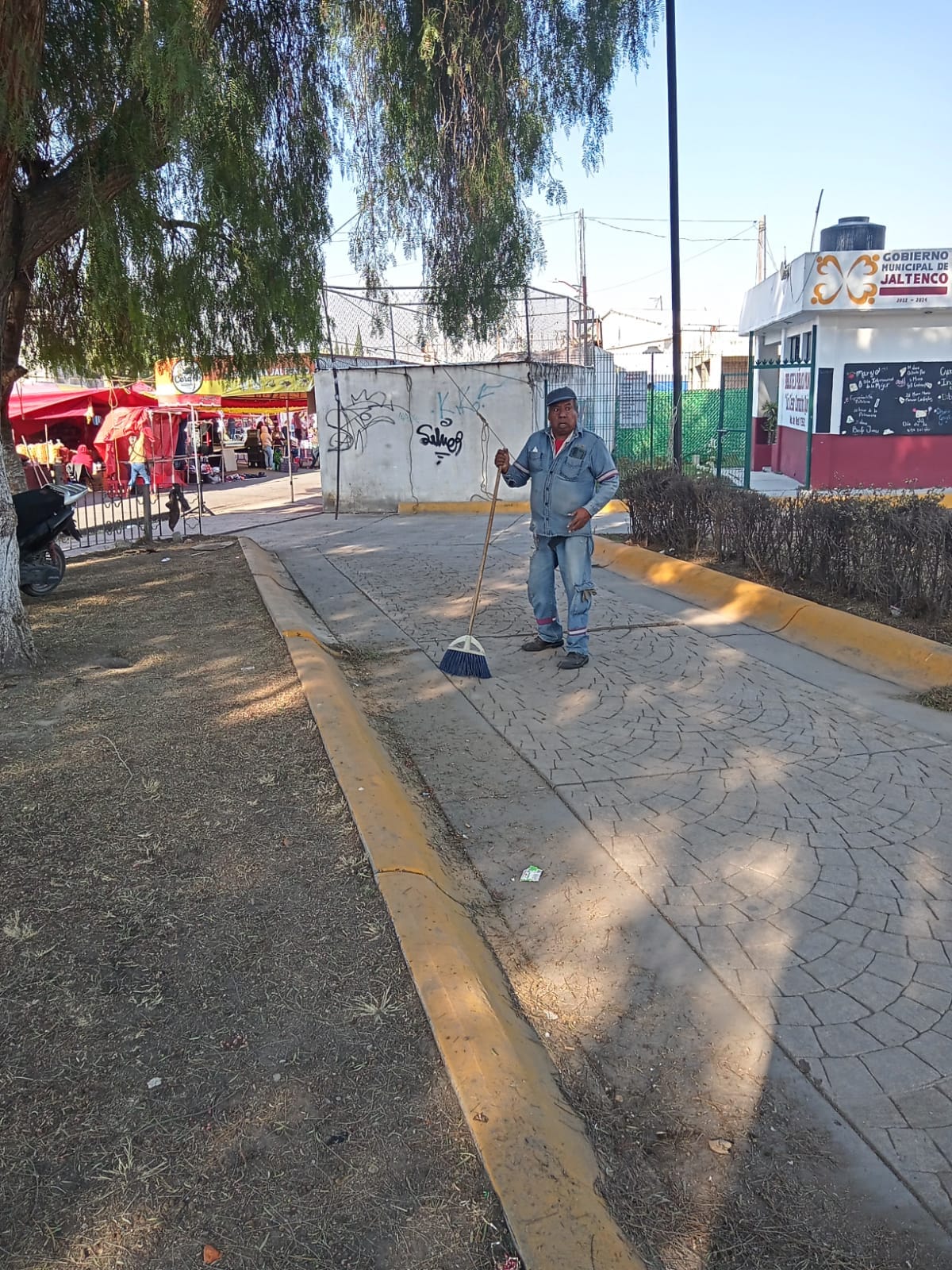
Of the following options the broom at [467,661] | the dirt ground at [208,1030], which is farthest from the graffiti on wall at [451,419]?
the dirt ground at [208,1030]

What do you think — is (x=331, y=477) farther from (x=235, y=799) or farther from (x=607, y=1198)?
(x=607, y=1198)

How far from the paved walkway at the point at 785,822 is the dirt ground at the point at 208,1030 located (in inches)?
45.7

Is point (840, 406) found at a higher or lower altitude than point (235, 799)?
higher

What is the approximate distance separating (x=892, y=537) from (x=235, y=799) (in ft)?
17.6

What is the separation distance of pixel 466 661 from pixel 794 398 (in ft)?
44.1

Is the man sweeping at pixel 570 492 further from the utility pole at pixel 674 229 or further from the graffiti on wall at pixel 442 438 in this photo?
the graffiti on wall at pixel 442 438

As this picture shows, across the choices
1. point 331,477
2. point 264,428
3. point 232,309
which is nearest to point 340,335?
point 331,477

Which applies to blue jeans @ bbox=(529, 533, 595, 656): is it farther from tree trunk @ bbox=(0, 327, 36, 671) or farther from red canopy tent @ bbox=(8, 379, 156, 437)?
red canopy tent @ bbox=(8, 379, 156, 437)

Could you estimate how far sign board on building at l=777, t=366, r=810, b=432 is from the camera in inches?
648

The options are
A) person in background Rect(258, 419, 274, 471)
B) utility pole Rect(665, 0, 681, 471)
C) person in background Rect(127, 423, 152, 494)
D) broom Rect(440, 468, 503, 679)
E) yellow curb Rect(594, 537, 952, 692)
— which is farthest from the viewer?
person in background Rect(258, 419, 274, 471)

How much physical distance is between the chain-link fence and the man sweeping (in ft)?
30.1

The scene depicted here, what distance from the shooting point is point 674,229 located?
14.1m

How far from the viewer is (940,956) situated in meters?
3.17

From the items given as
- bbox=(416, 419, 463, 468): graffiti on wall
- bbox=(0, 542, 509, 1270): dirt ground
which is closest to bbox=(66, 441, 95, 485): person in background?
bbox=(416, 419, 463, 468): graffiti on wall
